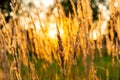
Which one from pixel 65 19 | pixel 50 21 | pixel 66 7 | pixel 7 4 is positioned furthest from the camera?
pixel 66 7

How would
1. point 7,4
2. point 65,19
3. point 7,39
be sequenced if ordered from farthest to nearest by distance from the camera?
point 7,4 → point 65,19 → point 7,39

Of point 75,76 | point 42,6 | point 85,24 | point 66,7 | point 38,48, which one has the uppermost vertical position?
point 66,7

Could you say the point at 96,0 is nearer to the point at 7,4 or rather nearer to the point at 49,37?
the point at 7,4

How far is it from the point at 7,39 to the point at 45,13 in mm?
1678

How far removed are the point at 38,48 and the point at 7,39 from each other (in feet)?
4.77

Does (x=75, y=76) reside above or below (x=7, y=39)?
below

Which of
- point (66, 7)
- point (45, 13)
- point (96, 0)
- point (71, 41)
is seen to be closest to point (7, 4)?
point (66, 7)

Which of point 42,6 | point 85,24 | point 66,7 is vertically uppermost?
point 66,7

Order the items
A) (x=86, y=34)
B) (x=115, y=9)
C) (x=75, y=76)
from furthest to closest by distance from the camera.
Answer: (x=75, y=76), (x=115, y=9), (x=86, y=34)

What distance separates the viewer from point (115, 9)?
1.86 m

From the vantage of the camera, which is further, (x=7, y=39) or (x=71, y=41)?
A: (x=71, y=41)

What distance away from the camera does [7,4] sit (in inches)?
864

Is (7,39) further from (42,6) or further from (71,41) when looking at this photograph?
(42,6)

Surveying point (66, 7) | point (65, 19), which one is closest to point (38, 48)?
point (65, 19)
